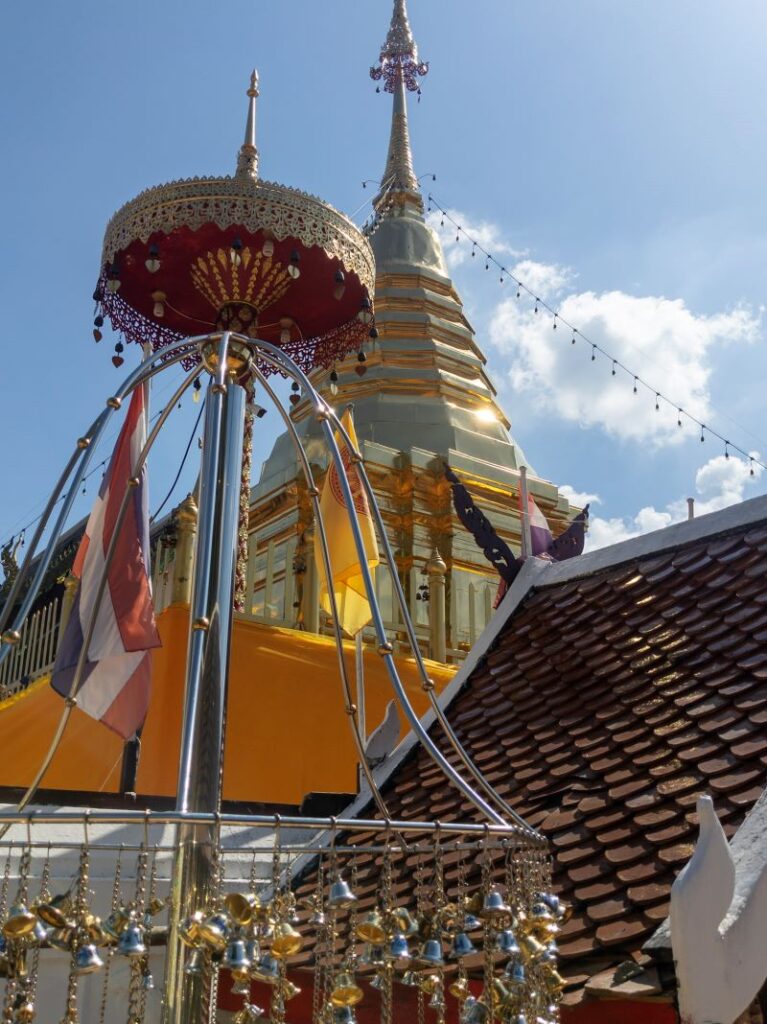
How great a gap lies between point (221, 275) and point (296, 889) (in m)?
3.23

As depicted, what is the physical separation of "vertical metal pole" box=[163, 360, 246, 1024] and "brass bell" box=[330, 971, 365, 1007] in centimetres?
38

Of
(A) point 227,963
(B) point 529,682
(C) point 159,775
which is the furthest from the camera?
(C) point 159,775

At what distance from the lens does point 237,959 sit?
2.81 meters

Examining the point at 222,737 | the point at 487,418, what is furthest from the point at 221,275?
the point at 487,418

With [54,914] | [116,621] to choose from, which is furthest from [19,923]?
[116,621]

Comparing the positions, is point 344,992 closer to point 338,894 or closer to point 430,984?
point 338,894

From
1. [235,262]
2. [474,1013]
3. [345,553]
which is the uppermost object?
[235,262]

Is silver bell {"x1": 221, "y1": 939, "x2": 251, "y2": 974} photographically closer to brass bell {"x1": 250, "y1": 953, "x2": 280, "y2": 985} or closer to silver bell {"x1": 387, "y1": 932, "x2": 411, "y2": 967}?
brass bell {"x1": 250, "y1": 953, "x2": 280, "y2": 985}

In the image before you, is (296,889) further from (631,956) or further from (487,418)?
(487,418)

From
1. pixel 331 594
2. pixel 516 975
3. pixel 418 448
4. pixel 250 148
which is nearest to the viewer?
pixel 516 975

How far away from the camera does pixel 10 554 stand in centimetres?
1583

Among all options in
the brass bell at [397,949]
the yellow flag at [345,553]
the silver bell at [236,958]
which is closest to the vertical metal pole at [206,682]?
the silver bell at [236,958]

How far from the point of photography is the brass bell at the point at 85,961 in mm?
2814

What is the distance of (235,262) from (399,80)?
60.9 ft
